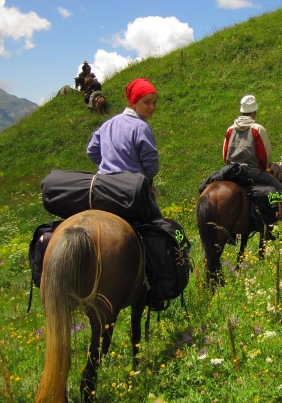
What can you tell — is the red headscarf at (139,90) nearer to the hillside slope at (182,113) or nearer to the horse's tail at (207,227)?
the horse's tail at (207,227)

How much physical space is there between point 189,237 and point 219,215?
12.1ft

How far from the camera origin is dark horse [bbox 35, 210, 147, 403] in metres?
3.80

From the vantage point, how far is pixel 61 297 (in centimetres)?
388

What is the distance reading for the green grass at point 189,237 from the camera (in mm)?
4113

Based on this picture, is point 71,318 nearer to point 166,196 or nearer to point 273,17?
point 166,196

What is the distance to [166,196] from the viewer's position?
1608cm

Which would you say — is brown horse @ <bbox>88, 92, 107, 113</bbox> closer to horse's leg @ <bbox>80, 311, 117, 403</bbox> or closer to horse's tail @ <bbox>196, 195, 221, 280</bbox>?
horse's tail @ <bbox>196, 195, 221, 280</bbox>

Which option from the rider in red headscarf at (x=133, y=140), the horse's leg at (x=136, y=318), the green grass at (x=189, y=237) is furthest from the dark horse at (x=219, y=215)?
the rider in red headscarf at (x=133, y=140)

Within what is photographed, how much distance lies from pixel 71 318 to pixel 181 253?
1.37m

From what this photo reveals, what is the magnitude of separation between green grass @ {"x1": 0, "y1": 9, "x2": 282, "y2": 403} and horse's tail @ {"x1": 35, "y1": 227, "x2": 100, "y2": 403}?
170 mm

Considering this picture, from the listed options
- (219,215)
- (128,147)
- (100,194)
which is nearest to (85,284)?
(100,194)

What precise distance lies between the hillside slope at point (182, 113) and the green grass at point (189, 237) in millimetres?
59

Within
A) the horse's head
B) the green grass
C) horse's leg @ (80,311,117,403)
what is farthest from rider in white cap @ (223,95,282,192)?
horse's leg @ (80,311,117,403)

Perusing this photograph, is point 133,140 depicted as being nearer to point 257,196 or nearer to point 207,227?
point 207,227
